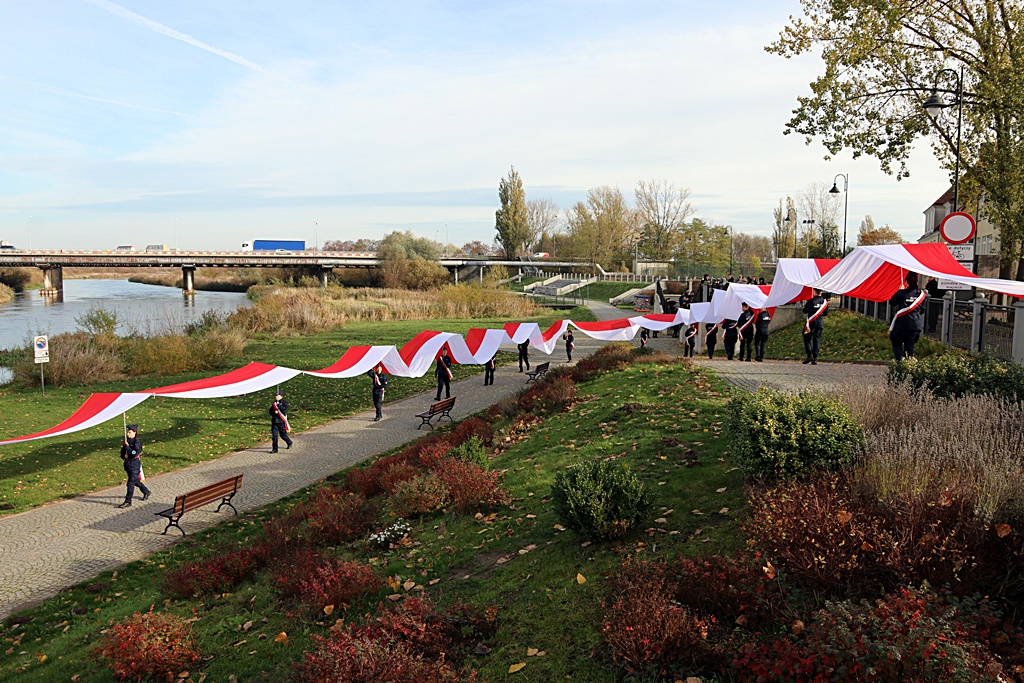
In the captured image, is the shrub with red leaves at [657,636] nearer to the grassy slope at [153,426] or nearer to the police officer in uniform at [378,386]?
the grassy slope at [153,426]

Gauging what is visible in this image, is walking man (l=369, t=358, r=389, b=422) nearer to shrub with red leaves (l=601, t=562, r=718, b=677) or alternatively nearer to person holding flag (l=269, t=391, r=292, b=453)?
person holding flag (l=269, t=391, r=292, b=453)

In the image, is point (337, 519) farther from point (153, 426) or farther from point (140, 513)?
point (153, 426)

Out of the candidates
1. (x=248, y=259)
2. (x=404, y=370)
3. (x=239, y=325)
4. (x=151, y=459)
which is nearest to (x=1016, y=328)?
→ (x=404, y=370)

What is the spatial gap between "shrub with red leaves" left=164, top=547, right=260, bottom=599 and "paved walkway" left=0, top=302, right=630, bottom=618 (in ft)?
7.01

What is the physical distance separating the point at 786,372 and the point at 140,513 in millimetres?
15474

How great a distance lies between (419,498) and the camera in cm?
1069

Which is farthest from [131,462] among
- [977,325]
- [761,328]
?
[977,325]

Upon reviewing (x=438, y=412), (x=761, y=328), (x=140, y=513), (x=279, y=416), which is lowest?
(x=140, y=513)

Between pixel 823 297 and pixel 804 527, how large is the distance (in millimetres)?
14296

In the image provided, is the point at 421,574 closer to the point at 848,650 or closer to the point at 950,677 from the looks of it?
the point at 848,650

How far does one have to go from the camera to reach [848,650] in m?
4.33

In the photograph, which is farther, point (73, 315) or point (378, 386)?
point (73, 315)

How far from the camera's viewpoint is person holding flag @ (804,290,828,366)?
1812 cm

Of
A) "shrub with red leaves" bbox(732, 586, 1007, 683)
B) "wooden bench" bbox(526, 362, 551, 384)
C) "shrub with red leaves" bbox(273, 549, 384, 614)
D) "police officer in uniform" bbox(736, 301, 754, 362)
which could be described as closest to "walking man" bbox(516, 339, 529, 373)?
"wooden bench" bbox(526, 362, 551, 384)
